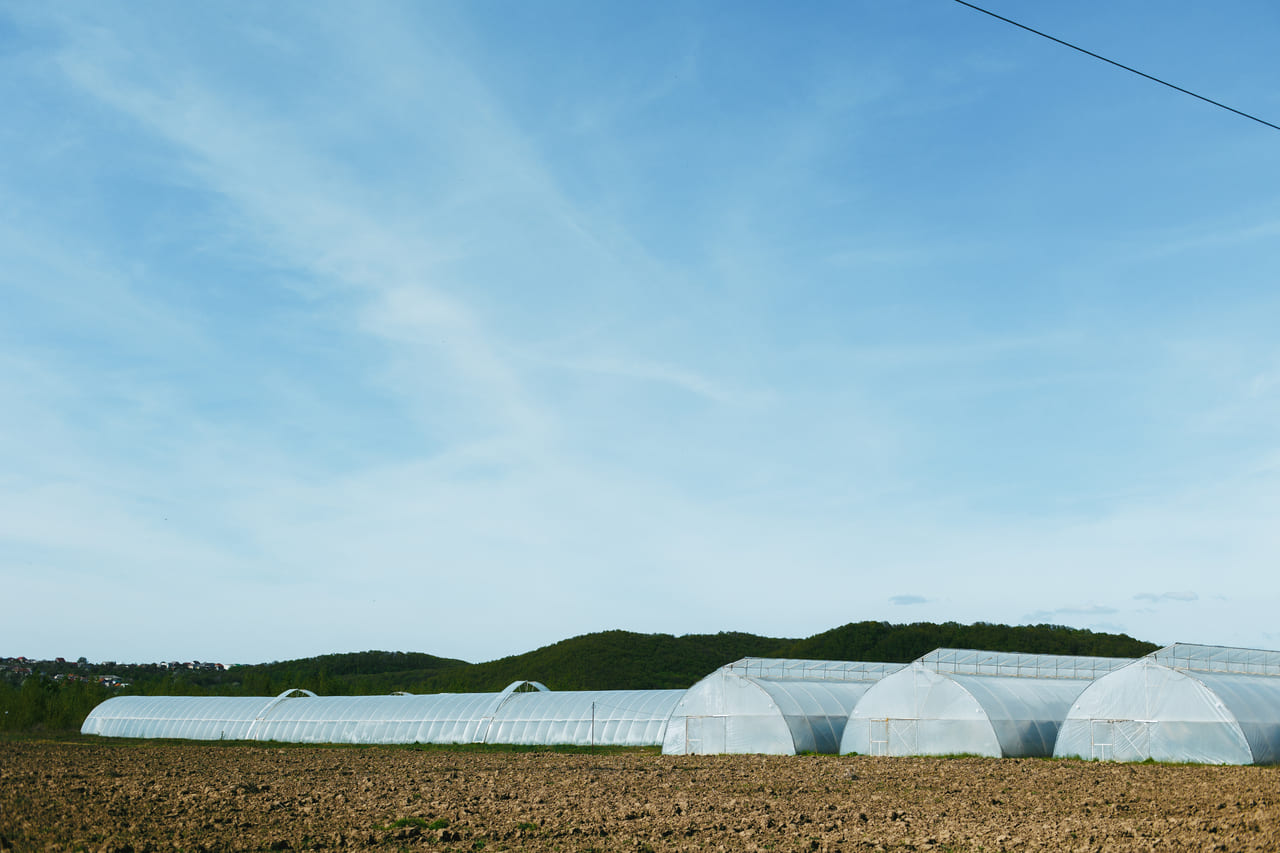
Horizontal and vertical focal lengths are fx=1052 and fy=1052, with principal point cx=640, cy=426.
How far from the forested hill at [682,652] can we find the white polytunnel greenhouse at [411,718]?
31.4 meters

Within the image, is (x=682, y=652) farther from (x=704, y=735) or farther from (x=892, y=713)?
(x=892, y=713)

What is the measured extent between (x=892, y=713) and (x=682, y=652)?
8413 cm

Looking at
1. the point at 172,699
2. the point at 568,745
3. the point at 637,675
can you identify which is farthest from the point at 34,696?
the point at 637,675

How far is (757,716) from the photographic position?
35.5m

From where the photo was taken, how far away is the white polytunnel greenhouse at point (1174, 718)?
27.9 m

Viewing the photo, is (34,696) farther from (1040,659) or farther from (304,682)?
(1040,659)

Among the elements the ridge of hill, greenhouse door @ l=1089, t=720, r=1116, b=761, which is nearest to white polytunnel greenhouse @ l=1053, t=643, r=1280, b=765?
greenhouse door @ l=1089, t=720, r=1116, b=761

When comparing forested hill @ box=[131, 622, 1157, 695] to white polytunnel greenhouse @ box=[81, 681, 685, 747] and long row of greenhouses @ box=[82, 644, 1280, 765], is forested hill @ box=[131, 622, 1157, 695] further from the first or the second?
long row of greenhouses @ box=[82, 644, 1280, 765]

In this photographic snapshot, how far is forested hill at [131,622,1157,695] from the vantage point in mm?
101438

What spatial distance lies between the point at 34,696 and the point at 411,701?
34.5 meters

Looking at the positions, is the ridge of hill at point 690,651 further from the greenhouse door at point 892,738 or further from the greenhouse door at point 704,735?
the greenhouse door at point 892,738

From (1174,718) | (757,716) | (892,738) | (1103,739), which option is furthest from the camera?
(757,716)

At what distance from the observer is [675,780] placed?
24062mm

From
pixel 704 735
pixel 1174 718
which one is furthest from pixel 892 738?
pixel 1174 718
